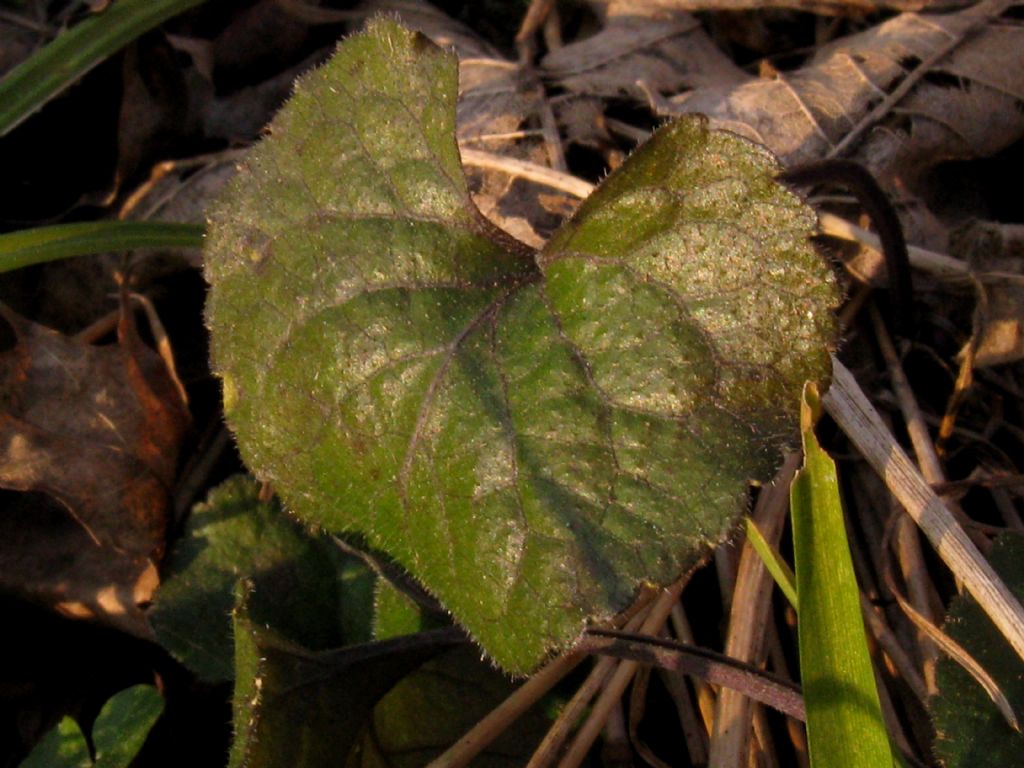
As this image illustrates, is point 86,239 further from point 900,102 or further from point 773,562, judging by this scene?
point 900,102

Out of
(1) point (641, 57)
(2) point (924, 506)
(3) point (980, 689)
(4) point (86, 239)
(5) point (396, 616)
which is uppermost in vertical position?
(1) point (641, 57)

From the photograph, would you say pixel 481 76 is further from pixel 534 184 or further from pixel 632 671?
pixel 632 671

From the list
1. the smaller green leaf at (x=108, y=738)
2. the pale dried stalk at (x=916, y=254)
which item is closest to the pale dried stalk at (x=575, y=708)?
the smaller green leaf at (x=108, y=738)

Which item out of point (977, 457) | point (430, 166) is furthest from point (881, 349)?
point (430, 166)

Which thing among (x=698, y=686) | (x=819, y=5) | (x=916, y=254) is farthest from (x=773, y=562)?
(x=819, y=5)

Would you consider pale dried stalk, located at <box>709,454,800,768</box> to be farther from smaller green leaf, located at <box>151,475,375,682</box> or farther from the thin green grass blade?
smaller green leaf, located at <box>151,475,375,682</box>
